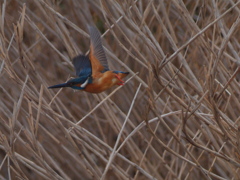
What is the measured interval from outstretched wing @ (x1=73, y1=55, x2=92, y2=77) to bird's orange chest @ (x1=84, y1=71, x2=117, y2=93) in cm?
4

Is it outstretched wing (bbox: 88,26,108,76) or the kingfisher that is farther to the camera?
outstretched wing (bbox: 88,26,108,76)

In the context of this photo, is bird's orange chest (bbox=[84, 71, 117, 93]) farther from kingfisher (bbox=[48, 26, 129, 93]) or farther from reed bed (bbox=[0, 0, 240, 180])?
reed bed (bbox=[0, 0, 240, 180])

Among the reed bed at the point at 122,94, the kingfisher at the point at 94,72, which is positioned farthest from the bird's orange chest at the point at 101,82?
the reed bed at the point at 122,94

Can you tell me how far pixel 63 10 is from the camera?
2.89 metres

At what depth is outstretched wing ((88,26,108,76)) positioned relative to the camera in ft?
5.73

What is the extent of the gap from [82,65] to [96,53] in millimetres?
100

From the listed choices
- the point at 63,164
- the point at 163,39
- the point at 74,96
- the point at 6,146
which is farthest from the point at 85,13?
the point at 6,146

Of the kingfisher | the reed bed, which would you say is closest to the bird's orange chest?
the kingfisher

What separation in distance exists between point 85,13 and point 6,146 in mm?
1165

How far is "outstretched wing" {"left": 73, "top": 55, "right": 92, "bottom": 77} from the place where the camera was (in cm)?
167

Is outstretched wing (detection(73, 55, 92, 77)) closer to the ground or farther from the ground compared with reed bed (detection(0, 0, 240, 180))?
farther from the ground

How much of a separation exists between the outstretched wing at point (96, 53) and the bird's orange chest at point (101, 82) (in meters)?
0.05

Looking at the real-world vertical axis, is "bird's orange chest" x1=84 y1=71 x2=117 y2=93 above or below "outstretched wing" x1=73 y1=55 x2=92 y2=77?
below

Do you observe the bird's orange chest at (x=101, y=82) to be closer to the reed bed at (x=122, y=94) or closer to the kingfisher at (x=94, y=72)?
the kingfisher at (x=94, y=72)
